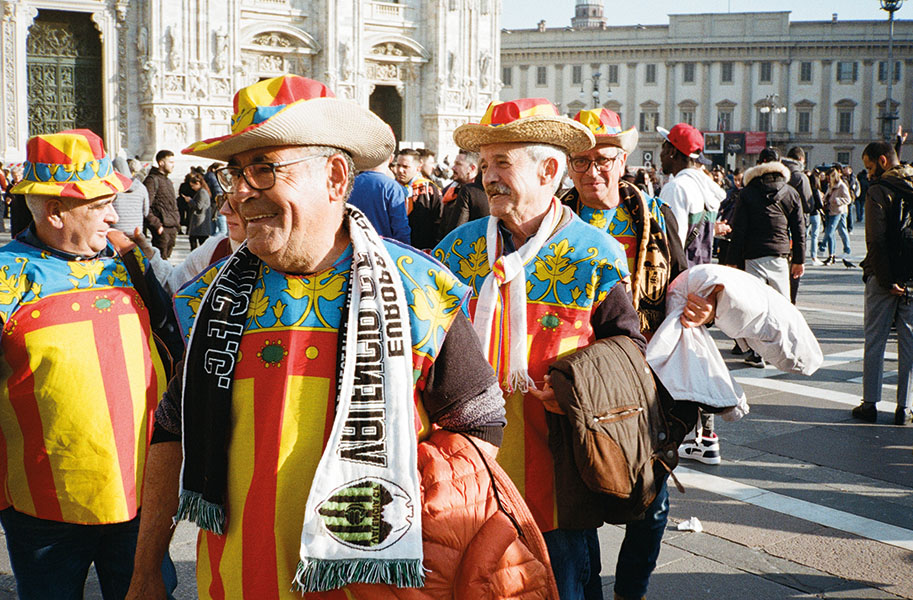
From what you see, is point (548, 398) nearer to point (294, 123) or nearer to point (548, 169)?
point (548, 169)

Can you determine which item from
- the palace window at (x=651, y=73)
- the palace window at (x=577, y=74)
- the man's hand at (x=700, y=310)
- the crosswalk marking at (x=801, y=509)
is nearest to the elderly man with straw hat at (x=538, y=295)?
the man's hand at (x=700, y=310)

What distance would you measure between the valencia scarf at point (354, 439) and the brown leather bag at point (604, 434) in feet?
3.07

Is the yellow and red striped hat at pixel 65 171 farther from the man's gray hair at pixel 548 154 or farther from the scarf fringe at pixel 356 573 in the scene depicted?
the scarf fringe at pixel 356 573

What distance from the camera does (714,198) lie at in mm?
6707

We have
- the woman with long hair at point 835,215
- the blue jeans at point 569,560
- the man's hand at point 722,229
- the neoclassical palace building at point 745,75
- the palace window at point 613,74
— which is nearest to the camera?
the blue jeans at point 569,560

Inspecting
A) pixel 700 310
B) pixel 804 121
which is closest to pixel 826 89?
pixel 804 121

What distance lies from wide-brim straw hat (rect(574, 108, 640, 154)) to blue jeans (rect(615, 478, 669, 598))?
1448 millimetres

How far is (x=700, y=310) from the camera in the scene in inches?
137

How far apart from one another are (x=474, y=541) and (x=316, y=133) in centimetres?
94

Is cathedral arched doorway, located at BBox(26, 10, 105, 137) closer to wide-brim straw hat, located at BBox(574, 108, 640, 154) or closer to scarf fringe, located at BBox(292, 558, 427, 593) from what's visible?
wide-brim straw hat, located at BBox(574, 108, 640, 154)

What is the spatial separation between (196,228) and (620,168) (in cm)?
1331

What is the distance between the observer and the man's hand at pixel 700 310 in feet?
11.4

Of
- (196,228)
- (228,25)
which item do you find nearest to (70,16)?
(228,25)

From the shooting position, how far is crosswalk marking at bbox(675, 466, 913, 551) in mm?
4727
